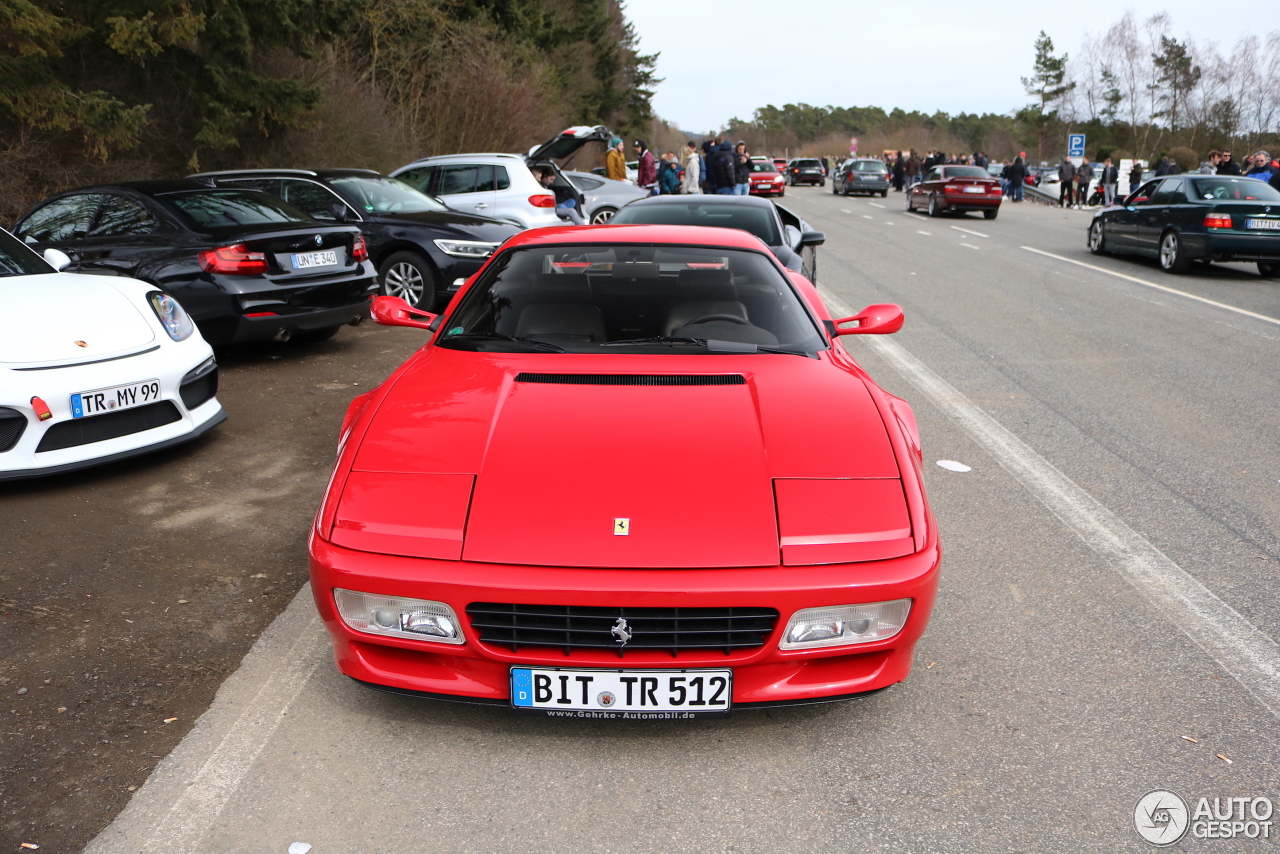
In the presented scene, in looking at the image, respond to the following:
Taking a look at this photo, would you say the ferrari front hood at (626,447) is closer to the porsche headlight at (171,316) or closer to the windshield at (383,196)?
the porsche headlight at (171,316)

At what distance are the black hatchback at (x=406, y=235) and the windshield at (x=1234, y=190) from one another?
10.1 meters

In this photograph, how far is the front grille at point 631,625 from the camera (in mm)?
2586

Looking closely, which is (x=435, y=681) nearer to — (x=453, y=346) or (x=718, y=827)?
(x=718, y=827)

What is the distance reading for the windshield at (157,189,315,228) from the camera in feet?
25.4

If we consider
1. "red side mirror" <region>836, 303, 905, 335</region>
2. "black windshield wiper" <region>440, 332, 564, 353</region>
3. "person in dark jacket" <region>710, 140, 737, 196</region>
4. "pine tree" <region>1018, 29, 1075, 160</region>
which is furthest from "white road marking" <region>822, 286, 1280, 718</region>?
"pine tree" <region>1018, 29, 1075, 160</region>

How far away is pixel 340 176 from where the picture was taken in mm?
10500

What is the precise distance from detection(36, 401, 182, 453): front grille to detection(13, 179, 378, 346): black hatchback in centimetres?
224

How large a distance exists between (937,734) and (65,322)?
4.49m

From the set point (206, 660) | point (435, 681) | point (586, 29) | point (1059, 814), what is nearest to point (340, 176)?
point (206, 660)

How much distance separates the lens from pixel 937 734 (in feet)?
9.48

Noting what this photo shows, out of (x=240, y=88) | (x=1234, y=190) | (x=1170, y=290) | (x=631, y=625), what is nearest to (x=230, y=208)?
(x=631, y=625)

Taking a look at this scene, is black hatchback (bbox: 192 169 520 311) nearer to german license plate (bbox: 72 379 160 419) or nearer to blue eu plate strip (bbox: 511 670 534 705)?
german license plate (bbox: 72 379 160 419)

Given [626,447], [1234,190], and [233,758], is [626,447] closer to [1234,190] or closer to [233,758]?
[233,758]

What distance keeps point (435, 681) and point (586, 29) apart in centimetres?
5282
